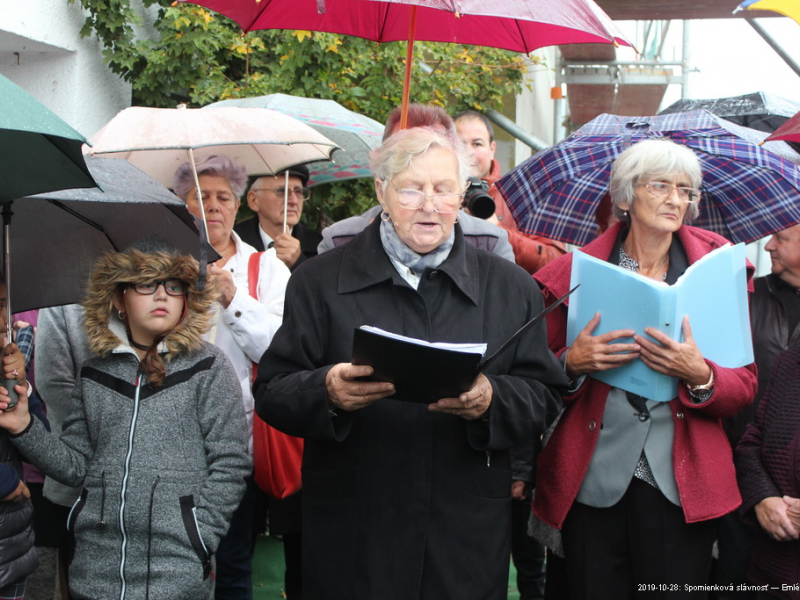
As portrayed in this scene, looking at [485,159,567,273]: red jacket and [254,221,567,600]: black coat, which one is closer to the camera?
[254,221,567,600]: black coat

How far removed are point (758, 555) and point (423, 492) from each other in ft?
4.58

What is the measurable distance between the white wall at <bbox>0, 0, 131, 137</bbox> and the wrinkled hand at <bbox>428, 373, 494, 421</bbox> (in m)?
4.05

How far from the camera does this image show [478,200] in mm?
3533

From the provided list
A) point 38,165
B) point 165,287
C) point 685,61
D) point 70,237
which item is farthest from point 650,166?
point 685,61

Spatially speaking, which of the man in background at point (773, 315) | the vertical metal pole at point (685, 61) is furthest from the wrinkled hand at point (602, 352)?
the vertical metal pole at point (685, 61)

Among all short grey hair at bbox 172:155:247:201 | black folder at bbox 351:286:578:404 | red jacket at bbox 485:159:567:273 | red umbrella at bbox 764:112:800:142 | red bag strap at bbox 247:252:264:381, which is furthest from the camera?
red jacket at bbox 485:159:567:273

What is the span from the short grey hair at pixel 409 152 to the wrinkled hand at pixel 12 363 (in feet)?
4.46

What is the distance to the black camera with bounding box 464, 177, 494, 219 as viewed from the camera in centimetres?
353

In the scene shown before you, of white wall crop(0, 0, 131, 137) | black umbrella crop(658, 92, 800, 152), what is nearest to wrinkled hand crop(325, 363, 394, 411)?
black umbrella crop(658, 92, 800, 152)

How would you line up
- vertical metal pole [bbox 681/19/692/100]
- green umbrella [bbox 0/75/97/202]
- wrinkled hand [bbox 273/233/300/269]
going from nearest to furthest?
1. green umbrella [bbox 0/75/97/202]
2. wrinkled hand [bbox 273/233/300/269]
3. vertical metal pole [bbox 681/19/692/100]

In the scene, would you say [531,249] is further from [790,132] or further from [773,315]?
[790,132]

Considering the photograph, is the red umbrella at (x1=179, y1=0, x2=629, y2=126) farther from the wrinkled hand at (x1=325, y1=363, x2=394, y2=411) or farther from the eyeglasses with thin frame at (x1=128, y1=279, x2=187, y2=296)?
the wrinkled hand at (x1=325, y1=363, x2=394, y2=411)

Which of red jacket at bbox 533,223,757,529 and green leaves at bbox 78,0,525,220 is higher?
green leaves at bbox 78,0,525,220

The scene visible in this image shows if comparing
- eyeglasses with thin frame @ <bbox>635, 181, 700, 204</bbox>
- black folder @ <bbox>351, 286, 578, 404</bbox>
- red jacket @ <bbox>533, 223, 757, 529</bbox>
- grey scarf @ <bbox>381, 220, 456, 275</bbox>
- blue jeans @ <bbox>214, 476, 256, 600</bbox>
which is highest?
eyeglasses with thin frame @ <bbox>635, 181, 700, 204</bbox>
